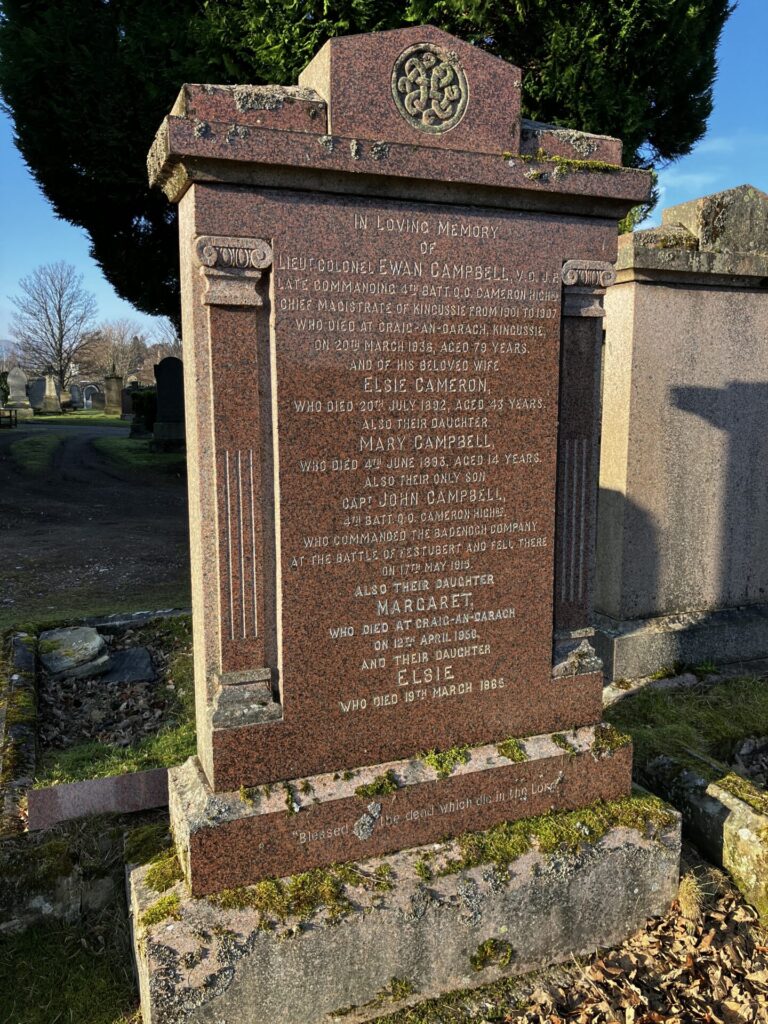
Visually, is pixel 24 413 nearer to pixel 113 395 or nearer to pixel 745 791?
pixel 113 395

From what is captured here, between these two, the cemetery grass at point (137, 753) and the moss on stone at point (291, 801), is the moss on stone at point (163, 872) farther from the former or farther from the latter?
the cemetery grass at point (137, 753)

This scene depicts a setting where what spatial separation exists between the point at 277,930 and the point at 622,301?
4.23 meters

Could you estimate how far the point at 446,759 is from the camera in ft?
11.0

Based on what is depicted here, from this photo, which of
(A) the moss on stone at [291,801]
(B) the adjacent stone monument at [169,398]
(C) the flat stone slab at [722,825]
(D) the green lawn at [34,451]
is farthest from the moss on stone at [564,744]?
(B) the adjacent stone monument at [169,398]

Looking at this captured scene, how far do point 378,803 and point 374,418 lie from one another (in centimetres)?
155

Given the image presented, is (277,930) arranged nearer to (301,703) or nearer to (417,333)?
(301,703)

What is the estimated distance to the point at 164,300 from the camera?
628 inches

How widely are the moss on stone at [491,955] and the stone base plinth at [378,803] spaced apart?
0.43 m

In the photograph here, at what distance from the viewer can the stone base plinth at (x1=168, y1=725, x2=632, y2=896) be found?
297 cm

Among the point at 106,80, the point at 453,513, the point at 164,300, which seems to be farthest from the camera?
the point at 164,300

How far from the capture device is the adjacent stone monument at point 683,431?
5.24m

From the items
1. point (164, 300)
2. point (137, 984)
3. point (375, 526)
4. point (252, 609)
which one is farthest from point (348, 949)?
point (164, 300)

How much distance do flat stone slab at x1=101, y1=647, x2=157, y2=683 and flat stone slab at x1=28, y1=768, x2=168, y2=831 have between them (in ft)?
6.10

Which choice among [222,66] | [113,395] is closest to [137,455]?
[222,66]
